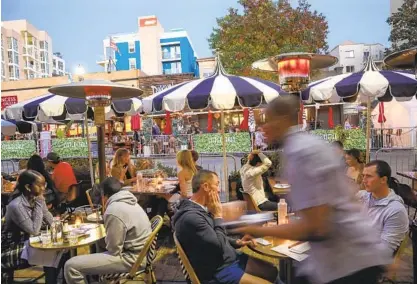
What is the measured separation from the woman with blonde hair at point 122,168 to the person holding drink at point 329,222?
5.01m

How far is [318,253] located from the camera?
2.10 m

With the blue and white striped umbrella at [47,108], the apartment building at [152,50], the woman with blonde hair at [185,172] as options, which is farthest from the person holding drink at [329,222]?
the apartment building at [152,50]

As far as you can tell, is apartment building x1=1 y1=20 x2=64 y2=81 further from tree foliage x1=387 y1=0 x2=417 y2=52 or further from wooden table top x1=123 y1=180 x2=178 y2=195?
wooden table top x1=123 y1=180 x2=178 y2=195

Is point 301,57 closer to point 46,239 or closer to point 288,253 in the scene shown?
point 288,253

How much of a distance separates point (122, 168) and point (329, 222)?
543 centimetres

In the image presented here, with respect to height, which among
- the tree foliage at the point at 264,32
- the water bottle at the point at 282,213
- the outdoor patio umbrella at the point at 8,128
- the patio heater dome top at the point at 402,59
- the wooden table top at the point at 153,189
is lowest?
the wooden table top at the point at 153,189

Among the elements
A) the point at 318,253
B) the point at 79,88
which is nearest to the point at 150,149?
the point at 79,88

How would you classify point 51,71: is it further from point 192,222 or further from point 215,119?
point 192,222

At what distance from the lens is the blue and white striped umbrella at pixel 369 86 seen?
566cm

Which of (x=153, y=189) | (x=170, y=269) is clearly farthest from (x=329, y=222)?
(x=153, y=189)

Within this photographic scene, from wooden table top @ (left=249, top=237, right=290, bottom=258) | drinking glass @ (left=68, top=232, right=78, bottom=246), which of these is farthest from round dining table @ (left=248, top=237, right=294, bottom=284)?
drinking glass @ (left=68, top=232, right=78, bottom=246)

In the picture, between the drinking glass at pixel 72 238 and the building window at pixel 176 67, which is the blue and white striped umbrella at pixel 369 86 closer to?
the drinking glass at pixel 72 238

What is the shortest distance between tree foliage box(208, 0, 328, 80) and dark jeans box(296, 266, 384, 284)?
18.0 m

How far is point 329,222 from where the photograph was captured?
2.04 meters
